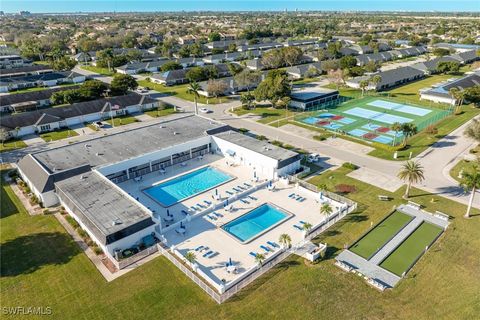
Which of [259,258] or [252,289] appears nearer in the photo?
[252,289]

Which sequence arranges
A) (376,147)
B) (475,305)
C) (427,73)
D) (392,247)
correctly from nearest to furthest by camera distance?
1. (475,305)
2. (392,247)
3. (376,147)
4. (427,73)

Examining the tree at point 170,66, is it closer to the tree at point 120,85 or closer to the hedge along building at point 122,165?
the tree at point 120,85

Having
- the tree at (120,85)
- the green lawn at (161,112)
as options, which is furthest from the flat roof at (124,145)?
the tree at (120,85)

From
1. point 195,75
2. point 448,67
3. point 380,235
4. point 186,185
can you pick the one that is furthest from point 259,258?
point 448,67

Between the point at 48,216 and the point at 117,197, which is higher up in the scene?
the point at 117,197

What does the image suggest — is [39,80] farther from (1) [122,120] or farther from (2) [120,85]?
(1) [122,120]

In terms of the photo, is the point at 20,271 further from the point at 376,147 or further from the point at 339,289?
the point at 376,147

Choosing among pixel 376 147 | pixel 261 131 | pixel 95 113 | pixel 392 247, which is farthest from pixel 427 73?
pixel 95 113
